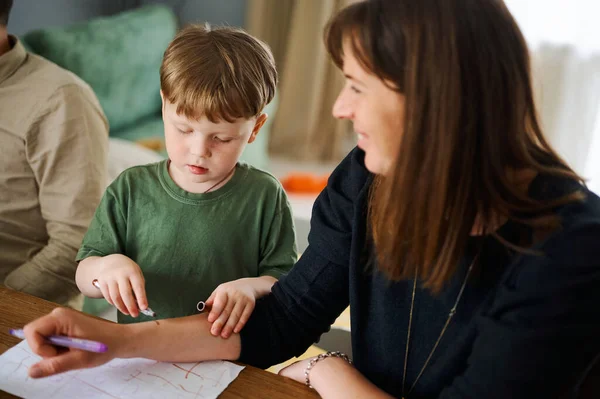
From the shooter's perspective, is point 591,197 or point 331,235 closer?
point 591,197

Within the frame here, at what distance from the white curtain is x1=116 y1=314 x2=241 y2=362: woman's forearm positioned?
276 cm

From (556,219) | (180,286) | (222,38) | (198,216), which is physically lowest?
(180,286)

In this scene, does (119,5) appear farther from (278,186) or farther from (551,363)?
(551,363)

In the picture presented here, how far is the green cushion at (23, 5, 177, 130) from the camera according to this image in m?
2.50

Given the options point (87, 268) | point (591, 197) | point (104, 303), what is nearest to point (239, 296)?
point (87, 268)

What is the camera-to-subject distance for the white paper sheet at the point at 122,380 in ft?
2.89

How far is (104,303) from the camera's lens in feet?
6.56

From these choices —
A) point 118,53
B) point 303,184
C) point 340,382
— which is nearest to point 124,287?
point 340,382

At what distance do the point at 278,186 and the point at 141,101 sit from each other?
1945 mm

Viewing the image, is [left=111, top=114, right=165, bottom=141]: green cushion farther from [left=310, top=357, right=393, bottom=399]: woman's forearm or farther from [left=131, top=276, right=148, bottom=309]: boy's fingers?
[left=310, top=357, right=393, bottom=399]: woman's forearm

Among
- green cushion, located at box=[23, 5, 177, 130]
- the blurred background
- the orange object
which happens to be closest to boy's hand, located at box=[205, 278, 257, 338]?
the blurred background

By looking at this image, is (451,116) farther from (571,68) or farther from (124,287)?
(571,68)

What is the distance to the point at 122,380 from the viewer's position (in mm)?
916

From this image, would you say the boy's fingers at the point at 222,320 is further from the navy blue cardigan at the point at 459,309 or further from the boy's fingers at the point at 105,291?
the boy's fingers at the point at 105,291
